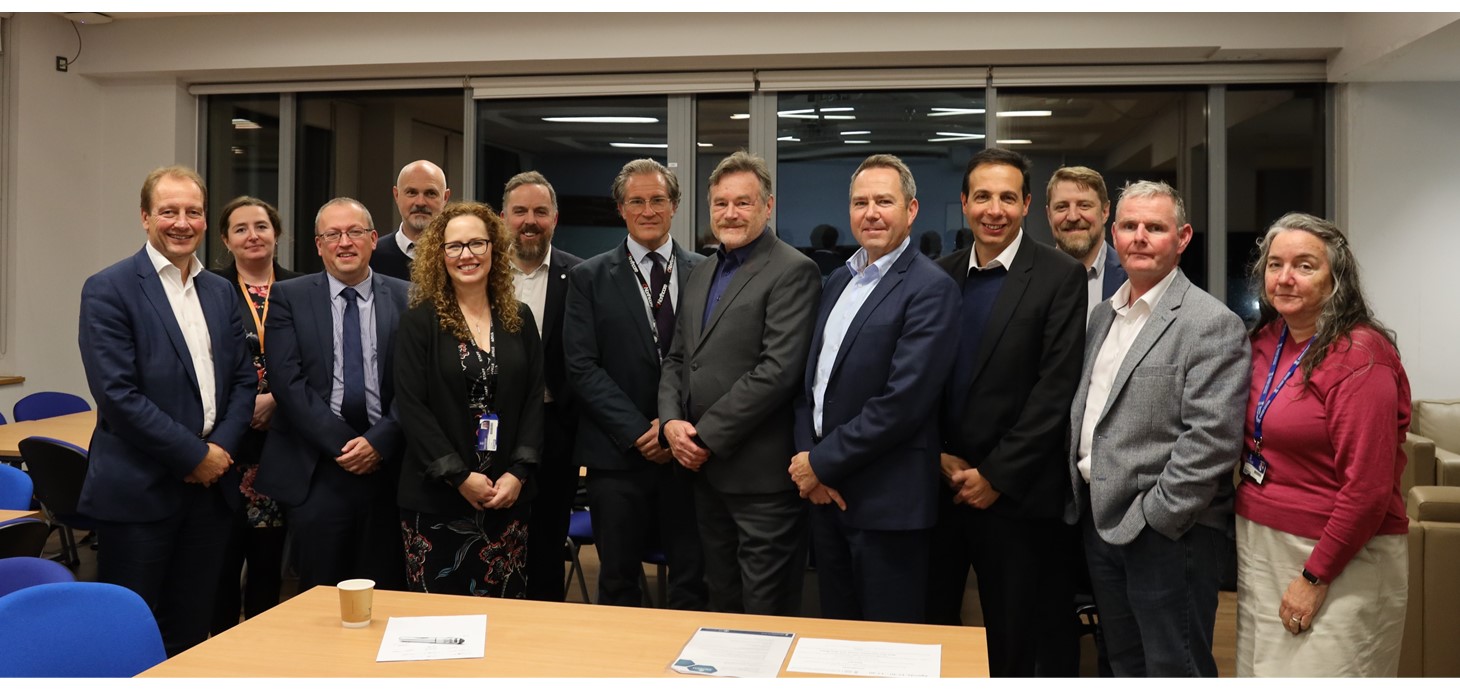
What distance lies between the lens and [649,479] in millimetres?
3438

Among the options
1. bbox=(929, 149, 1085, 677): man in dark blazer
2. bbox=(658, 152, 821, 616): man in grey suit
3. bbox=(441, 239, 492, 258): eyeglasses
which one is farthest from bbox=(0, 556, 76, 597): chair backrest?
bbox=(929, 149, 1085, 677): man in dark blazer

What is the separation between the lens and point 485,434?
3.13m

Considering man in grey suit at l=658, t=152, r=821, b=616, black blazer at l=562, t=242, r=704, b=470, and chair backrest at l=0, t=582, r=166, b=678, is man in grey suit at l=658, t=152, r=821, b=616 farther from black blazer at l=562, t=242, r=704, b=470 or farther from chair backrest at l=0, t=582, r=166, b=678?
chair backrest at l=0, t=582, r=166, b=678

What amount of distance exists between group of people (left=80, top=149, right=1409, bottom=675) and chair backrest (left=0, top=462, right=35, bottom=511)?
1.72 feet

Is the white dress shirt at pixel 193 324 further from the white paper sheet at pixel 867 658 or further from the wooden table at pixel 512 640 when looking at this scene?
the white paper sheet at pixel 867 658

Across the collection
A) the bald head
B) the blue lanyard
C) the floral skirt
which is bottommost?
the floral skirt

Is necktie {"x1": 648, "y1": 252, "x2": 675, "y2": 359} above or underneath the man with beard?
underneath

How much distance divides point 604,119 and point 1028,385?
459 cm

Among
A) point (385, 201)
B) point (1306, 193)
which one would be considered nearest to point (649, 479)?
point (385, 201)

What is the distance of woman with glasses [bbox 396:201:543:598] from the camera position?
3.08m

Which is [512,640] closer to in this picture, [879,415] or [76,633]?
[76,633]

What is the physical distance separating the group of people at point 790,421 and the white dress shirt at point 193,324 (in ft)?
0.04

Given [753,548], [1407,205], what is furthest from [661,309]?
[1407,205]

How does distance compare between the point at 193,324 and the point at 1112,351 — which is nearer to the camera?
the point at 1112,351
